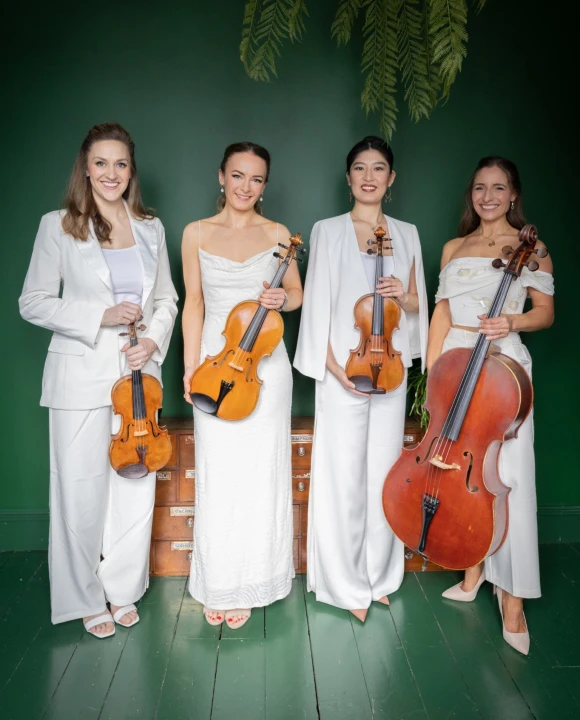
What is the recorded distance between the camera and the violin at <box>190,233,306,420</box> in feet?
7.89

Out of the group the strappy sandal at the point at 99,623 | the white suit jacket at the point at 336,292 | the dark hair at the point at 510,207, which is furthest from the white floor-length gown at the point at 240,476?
the dark hair at the point at 510,207

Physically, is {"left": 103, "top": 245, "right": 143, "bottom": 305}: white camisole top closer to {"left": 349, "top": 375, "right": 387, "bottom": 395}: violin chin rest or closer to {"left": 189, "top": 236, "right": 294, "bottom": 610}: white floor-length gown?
{"left": 189, "top": 236, "right": 294, "bottom": 610}: white floor-length gown

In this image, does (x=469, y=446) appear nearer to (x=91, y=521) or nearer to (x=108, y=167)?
(x=91, y=521)

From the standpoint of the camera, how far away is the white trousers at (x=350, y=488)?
2.78 meters

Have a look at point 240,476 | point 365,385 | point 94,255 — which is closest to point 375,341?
point 365,385

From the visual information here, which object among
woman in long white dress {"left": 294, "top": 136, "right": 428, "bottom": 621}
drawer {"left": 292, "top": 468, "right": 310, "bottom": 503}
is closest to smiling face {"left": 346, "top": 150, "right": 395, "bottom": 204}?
woman in long white dress {"left": 294, "top": 136, "right": 428, "bottom": 621}

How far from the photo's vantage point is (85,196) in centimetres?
257

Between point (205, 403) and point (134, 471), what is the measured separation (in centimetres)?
37

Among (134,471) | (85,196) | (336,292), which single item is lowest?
(134,471)

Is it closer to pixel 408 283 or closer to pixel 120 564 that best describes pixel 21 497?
pixel 120 564

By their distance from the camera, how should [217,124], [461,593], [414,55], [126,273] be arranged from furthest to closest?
[217,124] → [461,593] → [126,273] → [414,55]

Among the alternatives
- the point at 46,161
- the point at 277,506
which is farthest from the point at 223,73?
the point at 277,506

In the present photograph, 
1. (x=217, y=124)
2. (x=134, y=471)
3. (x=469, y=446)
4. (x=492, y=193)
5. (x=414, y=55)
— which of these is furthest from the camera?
(x=217, y=124)

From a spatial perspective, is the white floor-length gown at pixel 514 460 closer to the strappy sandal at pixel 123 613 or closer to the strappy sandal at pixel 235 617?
the strappy sandal at pixel 235 617
